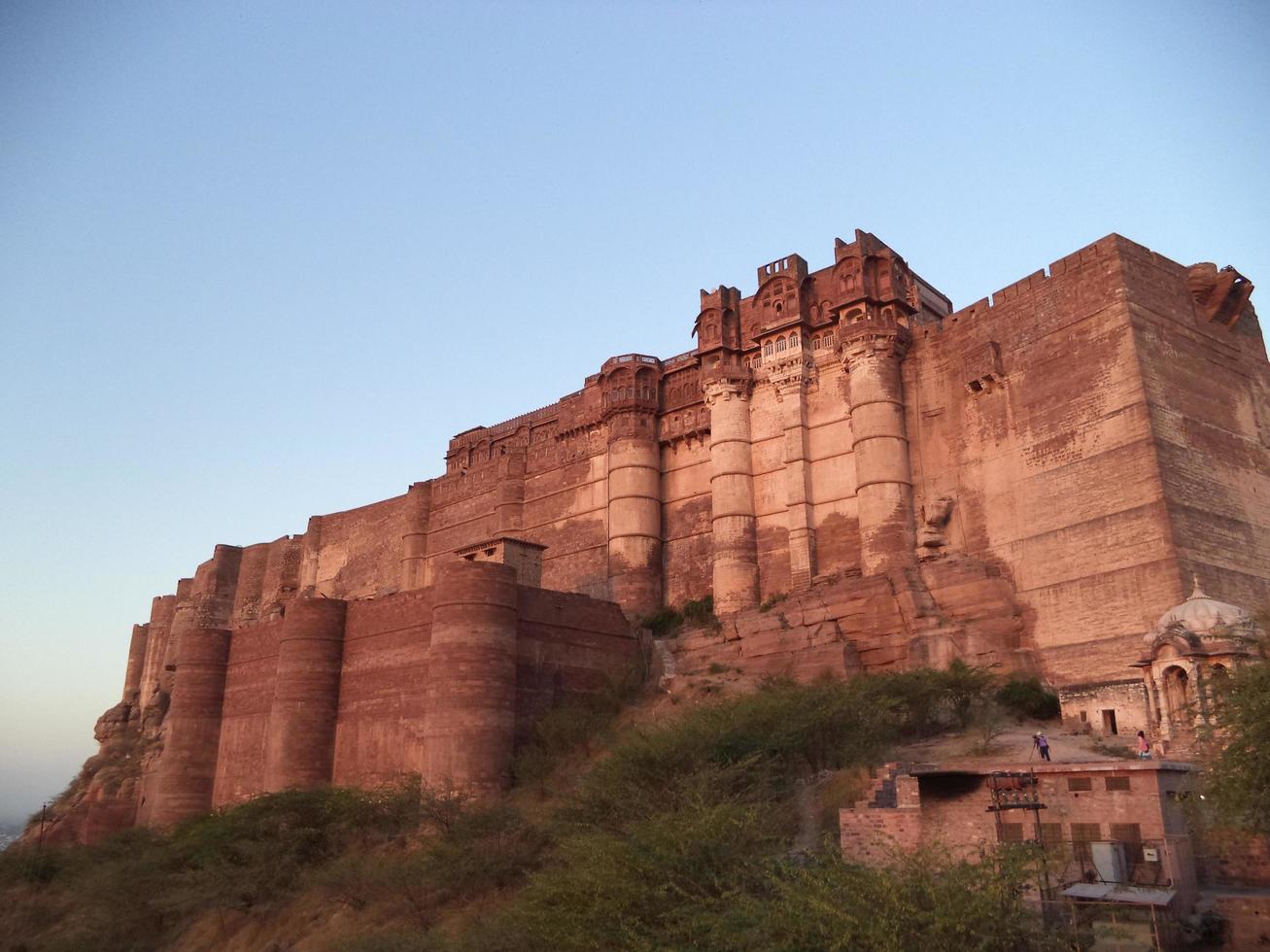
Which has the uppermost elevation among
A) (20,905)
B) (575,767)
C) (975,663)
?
(975,663)

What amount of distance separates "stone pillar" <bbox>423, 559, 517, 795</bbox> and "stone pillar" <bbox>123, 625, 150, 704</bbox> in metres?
25.5

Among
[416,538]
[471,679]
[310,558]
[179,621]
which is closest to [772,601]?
[471,679]

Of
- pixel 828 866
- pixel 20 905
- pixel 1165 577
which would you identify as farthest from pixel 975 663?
pixel 20 905

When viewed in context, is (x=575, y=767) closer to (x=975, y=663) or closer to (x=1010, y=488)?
(x=975, y=663)

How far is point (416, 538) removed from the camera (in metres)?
37.5

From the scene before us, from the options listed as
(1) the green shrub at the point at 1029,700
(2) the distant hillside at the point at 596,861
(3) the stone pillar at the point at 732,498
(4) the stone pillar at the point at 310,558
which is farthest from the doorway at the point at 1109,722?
(4) the stone pillar at the point at 310,558

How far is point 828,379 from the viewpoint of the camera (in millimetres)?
28359

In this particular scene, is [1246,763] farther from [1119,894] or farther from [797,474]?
[797,474]

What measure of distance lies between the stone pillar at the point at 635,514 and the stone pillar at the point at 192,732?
34.3 feet

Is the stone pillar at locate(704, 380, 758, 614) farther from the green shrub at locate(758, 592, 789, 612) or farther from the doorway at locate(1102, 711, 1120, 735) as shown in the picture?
the doorway at locate(1102, 711, 1120, 735)

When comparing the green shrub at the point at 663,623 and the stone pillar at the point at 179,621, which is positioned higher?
the stone pillar at the point at 179,621

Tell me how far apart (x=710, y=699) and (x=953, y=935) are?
45.8ft

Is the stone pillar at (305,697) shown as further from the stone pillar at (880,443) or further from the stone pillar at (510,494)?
the stone pillar at (880,443)

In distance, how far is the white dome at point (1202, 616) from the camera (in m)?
16.9
